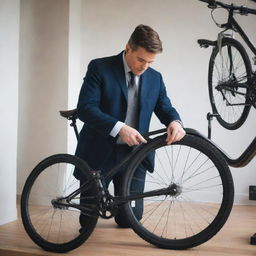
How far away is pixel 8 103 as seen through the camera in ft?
9.95

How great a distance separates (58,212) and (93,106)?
119 centimetres

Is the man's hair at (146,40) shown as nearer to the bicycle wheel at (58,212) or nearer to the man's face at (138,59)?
the man's face at (138,59)

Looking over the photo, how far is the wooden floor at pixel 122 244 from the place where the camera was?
2355 millimetres

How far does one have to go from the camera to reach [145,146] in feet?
7.89

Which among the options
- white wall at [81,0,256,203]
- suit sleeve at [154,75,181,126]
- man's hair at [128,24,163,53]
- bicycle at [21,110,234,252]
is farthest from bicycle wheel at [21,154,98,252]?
white wall at [81,0,256,203]

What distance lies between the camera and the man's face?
239cm

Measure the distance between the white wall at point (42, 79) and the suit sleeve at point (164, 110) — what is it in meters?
1.28

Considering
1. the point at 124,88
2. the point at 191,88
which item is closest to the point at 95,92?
the point at 124,88

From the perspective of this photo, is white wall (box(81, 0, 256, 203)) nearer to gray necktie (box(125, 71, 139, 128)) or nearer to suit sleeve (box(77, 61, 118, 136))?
gray necktie (box(125, 71, 139, 128))

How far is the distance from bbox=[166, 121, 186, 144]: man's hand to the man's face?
35cm

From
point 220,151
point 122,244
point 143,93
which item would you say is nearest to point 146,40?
point 143,93

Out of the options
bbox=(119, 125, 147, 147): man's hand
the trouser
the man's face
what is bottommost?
the trouser

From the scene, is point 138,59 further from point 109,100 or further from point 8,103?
point 8,103

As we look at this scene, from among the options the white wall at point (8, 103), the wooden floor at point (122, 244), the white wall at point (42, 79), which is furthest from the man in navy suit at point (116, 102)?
the white wall at point (42, 79)
